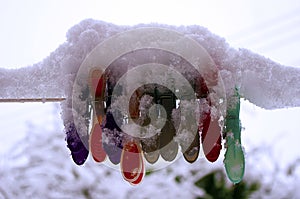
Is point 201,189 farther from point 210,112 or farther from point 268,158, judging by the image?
point 210,112

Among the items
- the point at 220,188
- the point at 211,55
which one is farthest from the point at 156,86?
the point at 220,188

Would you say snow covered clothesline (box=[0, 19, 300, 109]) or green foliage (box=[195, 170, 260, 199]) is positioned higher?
green foliage (box=[195, 170, 260, 199])

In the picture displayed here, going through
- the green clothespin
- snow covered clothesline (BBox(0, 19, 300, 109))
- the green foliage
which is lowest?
the green clothespin

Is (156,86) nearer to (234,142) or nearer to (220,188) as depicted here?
(234,142)

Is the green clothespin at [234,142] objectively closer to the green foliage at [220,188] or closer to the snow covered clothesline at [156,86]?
the snow covered clothesline at [156,86]

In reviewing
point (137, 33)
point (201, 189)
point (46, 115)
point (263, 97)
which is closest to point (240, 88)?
point (263, 97)

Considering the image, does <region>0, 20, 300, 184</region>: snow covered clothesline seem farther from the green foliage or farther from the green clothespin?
the green foliage

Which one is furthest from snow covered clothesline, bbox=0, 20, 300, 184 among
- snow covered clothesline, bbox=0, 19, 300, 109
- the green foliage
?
the green foliage
